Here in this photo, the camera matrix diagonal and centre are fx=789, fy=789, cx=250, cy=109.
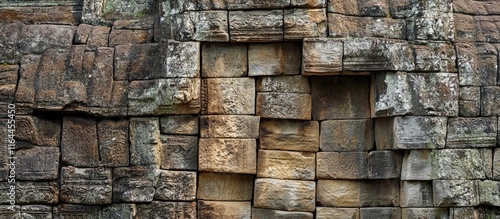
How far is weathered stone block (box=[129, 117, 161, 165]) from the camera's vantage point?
8914 millimetres

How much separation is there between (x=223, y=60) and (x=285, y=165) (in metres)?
1.40

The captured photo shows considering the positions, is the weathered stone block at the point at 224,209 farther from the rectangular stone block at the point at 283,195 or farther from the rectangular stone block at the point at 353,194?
the rectangular stone block at the point at 353,194

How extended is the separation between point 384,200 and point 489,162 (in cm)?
126

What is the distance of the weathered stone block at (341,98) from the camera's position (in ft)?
30.0

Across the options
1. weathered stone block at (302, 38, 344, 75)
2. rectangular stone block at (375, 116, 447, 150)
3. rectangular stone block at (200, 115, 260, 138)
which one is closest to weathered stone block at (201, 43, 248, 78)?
rectangular stone block at (200, 115, 260, 138)

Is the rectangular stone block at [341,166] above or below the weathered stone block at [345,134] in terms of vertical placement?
below

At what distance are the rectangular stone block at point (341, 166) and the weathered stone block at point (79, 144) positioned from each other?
2.58 meters

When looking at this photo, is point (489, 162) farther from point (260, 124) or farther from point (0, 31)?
point (0, 31)

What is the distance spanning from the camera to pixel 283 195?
29.6ft

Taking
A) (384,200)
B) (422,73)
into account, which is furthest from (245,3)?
(384,200)

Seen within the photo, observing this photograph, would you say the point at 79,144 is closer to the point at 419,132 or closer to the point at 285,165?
the point at 285,165

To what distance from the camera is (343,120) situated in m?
9.14

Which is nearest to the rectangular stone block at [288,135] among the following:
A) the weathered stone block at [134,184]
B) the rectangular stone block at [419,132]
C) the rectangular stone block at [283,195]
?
the rectangular stone block at [283,195]

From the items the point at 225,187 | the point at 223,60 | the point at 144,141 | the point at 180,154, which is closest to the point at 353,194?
the point at 225,187
